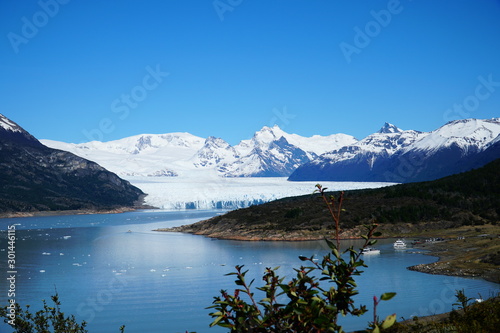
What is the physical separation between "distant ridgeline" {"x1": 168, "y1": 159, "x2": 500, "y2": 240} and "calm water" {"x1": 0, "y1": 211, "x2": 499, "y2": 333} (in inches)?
291

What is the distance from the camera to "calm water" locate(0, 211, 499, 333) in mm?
35562

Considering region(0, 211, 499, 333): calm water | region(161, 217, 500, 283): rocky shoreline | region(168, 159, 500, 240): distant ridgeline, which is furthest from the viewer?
region(168, 159, 500, 240): distant ridgeline

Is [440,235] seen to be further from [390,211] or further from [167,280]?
[167,280]

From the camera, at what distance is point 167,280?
170 ft

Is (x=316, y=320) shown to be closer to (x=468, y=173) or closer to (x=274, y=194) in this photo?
(x=468, y=173)

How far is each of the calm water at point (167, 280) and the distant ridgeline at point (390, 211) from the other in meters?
7.40

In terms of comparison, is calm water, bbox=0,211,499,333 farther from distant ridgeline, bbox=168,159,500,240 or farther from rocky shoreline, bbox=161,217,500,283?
distant ridgeline, bbox=168,159,500,240

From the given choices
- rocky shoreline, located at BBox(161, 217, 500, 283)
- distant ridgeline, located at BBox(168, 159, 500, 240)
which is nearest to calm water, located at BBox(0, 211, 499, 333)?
rocky shoreline, located at BBox(161, 217, 500, 283)

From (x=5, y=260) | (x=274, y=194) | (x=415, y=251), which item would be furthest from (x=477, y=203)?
(x=274, y=194)

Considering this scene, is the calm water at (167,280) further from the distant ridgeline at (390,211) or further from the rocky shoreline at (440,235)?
the distant ridgeline at (390,211)

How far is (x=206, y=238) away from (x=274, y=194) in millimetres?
74746

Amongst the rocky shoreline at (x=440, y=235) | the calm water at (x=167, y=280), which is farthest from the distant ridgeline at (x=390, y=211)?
the calm water at (x=167, y=280)

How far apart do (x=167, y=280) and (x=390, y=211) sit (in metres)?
53.2

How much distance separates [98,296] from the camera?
4419 cm
